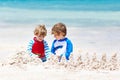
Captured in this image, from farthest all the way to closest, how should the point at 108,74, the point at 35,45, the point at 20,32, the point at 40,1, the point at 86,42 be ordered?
the point at 40,1, the point at 20,32, the point at 86,42, the point at 35,45, the point at 108,74

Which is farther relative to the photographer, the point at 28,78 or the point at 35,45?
the point at 35,45

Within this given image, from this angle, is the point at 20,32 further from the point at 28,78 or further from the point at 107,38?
the point at 28,78

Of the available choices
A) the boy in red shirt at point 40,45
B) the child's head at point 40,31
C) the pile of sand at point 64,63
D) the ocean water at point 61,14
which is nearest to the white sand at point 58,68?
the pile of sand at point 64,63

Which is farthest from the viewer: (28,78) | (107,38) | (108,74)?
(107,38)

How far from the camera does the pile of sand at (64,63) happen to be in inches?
228

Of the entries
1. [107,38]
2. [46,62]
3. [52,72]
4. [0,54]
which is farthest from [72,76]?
[107,38]

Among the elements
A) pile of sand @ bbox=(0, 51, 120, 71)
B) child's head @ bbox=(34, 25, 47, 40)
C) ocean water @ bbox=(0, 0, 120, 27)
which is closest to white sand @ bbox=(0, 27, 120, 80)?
pile of sand @ bbox=(0, 51, 120, 71)

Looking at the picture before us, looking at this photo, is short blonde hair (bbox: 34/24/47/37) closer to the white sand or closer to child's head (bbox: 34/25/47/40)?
child's head (bbox: 34/25/47/40)

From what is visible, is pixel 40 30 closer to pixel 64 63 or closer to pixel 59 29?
pixel 59 29

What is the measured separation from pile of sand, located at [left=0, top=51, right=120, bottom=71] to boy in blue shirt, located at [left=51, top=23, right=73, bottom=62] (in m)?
0.07

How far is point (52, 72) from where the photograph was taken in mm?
5520

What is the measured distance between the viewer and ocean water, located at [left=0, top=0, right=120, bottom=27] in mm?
14086

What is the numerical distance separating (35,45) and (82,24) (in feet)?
24.1

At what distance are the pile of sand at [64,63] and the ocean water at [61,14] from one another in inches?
272
